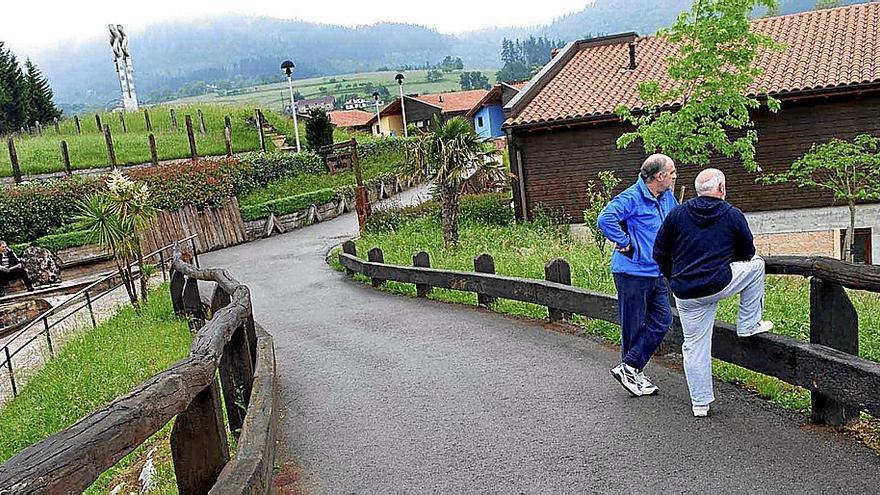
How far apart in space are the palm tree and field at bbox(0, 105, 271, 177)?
82.5ft

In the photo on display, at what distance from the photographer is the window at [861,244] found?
68.6 ft

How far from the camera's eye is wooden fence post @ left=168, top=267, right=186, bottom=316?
12.5m

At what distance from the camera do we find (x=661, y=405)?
5.89m

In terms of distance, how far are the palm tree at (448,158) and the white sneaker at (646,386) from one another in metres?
11.2

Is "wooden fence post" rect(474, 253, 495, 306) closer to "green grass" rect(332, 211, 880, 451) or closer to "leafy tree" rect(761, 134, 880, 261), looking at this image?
"green grass" rect(332, 211, 880, 451)

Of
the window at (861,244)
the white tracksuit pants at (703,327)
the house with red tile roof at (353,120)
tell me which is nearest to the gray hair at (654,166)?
the white tracksuit pants at (703,327)

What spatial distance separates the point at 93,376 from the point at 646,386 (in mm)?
7616

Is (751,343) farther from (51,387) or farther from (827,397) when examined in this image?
(51,387)

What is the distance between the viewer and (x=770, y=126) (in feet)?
67.0

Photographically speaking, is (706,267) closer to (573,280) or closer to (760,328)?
(760,328)

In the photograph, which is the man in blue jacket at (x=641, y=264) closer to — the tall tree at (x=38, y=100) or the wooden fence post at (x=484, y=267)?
the wooden fence post at (x=484, y=267)

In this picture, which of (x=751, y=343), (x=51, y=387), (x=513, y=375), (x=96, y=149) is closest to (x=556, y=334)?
(x=513, y=375)

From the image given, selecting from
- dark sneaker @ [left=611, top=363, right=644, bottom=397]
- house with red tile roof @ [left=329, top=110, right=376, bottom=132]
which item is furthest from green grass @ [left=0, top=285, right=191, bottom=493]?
house with red tile roof @ [left=329, top=110, right=376, bottom=132]

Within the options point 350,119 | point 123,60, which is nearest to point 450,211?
point 123,60
